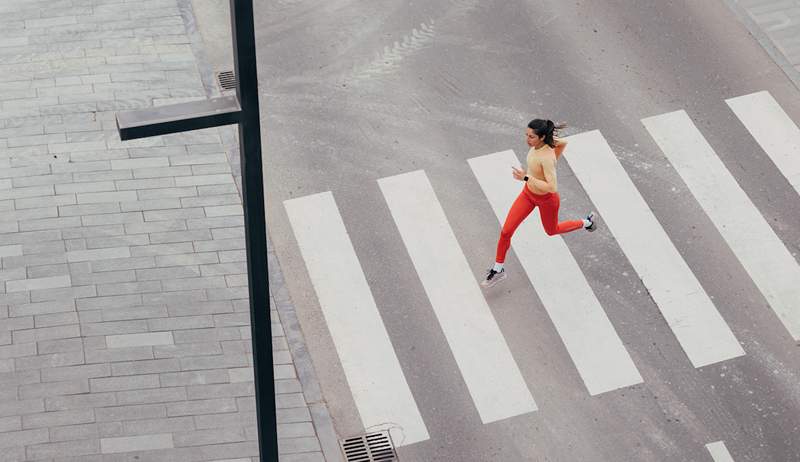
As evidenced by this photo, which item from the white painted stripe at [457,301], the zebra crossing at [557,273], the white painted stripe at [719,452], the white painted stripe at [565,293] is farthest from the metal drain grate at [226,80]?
the white painted stripe at [719,452]

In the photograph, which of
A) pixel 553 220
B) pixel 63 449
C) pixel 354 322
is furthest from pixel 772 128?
pixel 63 449

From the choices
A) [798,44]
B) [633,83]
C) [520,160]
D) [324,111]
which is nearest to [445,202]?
[520,160]

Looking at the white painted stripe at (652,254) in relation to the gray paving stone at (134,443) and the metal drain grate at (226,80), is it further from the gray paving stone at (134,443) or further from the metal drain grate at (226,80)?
the gray paving stone at (134,443)

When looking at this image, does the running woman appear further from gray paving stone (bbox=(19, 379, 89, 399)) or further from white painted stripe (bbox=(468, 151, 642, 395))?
gray paving stone (bbox=(19, 379, 89, 399))

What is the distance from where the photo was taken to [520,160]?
1407cm

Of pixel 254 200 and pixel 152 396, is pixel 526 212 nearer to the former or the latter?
pixel 152 396

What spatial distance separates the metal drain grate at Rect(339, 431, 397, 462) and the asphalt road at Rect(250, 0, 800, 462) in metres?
0.13

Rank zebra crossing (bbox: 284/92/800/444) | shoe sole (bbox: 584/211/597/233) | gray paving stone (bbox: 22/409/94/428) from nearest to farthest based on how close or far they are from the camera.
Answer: gray paving stone (bbox: 22/409/94/428), zebra crossing (bbox: 284/92/800/444), shoe sole (bbox: 584/211/597/233)

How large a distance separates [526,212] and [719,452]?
289 cm

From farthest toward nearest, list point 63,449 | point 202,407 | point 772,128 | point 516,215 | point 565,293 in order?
point 772,128 < point 565,293 < point 516,215 < point 202,407 < point 63,449

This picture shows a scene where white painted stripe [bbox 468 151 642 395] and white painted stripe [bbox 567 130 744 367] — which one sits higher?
white painted stripe [bbox 567 130 744 367]

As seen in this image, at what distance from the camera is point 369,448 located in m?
11.5

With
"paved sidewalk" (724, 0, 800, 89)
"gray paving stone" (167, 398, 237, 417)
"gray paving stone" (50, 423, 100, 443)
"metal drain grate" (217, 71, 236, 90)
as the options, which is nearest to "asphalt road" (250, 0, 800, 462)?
"paved sidewalk" (724, 0, 800, 89)

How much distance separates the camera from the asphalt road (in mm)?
11797
